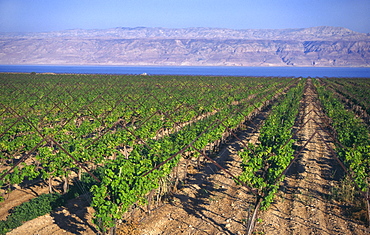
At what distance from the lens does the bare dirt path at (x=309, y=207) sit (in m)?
8.56

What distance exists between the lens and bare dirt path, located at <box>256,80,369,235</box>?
8.56 meters

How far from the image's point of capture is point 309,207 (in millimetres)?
9711

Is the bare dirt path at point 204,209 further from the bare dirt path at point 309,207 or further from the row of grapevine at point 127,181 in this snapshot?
the row of grapevine at point 127,181

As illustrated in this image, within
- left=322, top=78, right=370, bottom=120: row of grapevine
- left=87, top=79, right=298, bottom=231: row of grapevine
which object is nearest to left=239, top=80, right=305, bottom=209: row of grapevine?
left=87, top=79, right=298, bottom=231: row of grapevine

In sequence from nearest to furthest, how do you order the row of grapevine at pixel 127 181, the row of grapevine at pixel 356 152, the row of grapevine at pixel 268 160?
the row of grapevine at pixel 127 181 → the row of grapevine at pixel 268 160 → the row of grapevine at pixel 356 152

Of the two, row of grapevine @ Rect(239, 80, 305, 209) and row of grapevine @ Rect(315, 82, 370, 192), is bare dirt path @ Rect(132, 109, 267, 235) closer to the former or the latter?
row of grapevine @ Rect(239, 80, 305, 209)

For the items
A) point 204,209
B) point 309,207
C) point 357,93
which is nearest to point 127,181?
point 204,209

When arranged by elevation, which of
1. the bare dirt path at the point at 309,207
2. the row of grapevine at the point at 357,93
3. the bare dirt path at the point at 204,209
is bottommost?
the bare dirt path at the point at 204,209

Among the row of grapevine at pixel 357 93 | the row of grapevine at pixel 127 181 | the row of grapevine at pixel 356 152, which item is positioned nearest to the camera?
the row of grapevine at pixel 127 181

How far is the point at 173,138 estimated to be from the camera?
42.4 ft

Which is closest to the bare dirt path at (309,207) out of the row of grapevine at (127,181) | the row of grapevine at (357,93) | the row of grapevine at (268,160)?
the row of grapevine at (268,160)

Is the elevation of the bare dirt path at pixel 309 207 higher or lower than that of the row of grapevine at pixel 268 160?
lower

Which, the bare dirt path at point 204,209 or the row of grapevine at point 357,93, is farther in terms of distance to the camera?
the row of grapevine at point 357,93

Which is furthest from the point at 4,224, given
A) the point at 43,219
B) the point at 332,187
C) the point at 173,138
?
the point at 332,187
